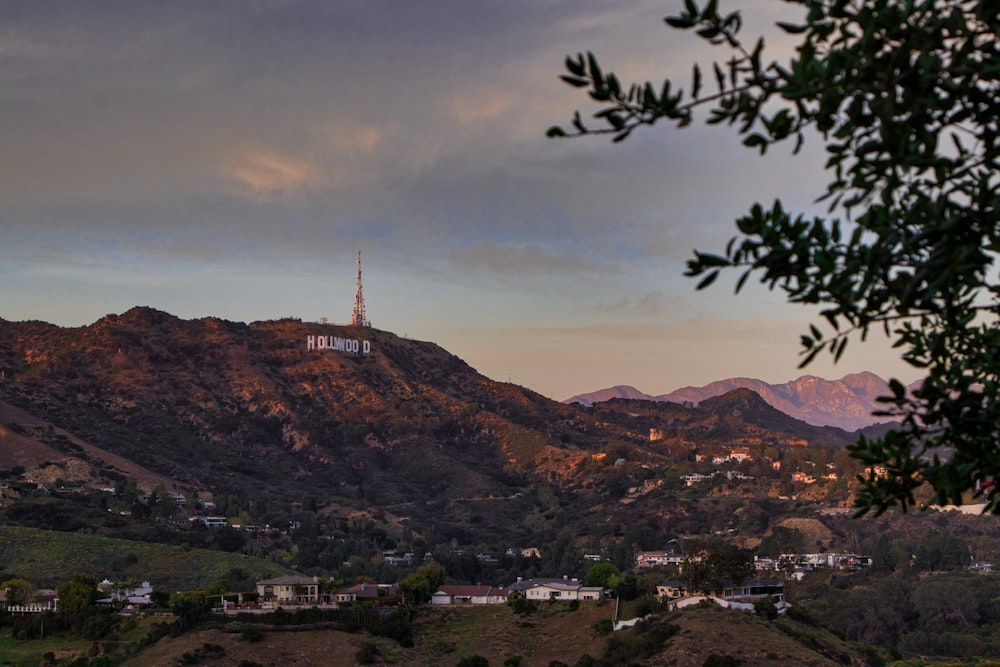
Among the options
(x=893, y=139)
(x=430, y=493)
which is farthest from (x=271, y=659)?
(x=430, y=493)

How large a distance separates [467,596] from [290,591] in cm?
1193

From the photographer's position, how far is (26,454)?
15525 centimetres

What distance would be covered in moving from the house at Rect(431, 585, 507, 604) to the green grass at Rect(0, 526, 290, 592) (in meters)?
23.1

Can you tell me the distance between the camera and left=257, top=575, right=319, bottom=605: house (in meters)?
74.9

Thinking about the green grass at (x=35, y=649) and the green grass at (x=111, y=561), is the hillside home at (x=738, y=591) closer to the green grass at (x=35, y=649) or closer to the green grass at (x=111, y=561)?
the green grass at (x=35, y=649)

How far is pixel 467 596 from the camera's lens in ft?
258

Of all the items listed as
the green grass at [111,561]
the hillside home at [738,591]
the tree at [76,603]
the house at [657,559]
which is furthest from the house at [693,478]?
the tree at [76,603]

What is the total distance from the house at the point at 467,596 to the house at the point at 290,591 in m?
8.08

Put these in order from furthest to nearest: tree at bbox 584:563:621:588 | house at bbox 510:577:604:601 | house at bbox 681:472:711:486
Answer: house at bbox 681:472:711:486 < tree at bbox 584:563:621:588 < house at bbox 510:577:604:601

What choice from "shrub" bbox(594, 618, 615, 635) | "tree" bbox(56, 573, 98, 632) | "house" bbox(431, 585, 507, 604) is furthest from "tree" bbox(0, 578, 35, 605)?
"shrub" bbox(594, 618, 615, 635)

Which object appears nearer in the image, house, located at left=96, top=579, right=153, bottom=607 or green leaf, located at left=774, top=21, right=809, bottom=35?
green leaf, located at left=774, top=21, right=809, bottom=35

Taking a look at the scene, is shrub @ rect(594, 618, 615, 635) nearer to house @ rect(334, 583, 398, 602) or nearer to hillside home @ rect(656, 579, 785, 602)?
hillside home @ rect(656, 579, 785, 602)

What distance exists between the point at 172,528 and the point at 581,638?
71.0 metres

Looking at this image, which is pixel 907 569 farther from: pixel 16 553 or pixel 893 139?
pixel 893 139
